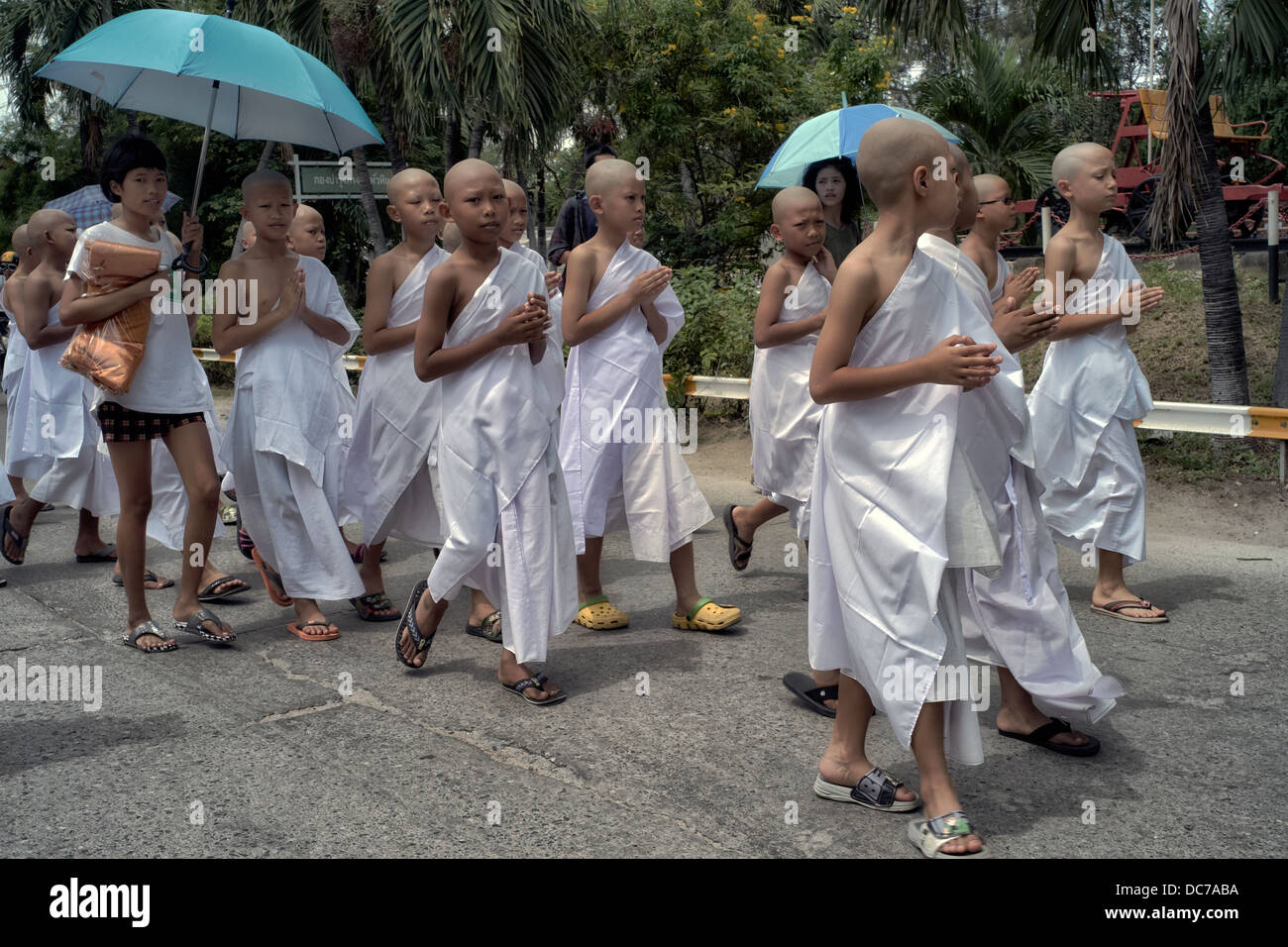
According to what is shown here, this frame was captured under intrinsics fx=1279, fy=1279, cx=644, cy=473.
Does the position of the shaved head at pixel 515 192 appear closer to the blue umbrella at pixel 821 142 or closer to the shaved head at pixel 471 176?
the blue umbrella at pixel 821 142

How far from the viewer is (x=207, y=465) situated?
18.4 ft

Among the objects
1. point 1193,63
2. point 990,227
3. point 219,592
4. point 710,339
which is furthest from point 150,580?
point 1193,63

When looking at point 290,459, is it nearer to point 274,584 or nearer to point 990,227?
point 274,584

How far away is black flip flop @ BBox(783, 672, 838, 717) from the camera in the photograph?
4486 millimetres

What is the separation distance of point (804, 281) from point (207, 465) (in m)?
2.77

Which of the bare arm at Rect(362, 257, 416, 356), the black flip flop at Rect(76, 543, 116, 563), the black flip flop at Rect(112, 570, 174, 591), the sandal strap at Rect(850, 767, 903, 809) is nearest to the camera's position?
the sandal strap at Rect(850, 767, 903, 809)

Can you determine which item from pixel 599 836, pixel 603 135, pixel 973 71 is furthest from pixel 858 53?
pixel 599 836

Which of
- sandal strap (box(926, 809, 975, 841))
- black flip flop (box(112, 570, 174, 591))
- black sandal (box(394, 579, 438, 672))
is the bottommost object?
sandal strap (box(926, 809, 975, 841))

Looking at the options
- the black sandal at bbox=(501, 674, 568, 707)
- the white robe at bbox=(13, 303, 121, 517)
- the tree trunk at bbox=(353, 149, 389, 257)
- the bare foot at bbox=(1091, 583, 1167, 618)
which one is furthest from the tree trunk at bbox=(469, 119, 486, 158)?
the black sandal at bbox=(501, 674, 568, 707)

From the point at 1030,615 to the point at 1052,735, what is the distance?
1.47 ft

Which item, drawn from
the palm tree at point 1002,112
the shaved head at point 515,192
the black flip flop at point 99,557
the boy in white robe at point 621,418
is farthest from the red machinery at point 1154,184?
the black flip flop at point 99,557

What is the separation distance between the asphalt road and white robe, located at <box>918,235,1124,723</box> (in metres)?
0.26

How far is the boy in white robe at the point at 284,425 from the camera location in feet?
18.6

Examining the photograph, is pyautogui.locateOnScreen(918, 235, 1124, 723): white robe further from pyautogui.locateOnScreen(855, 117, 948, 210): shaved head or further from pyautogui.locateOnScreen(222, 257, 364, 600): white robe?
pyautogui.locateOnScreen(222, 257, 364, 600): white robe
